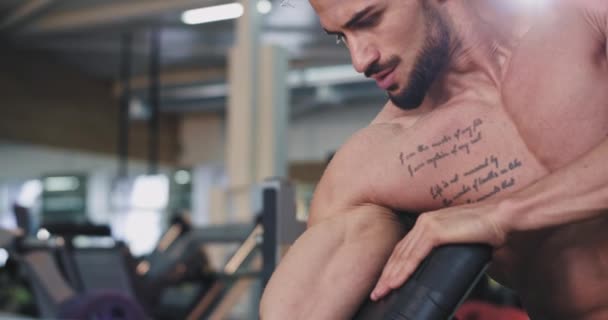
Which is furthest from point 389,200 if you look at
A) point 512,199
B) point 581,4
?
point 581,4

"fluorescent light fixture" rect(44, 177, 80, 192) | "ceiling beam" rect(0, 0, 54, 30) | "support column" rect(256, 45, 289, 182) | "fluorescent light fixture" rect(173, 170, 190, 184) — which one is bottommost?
"fluorescent light fixture" rect(173, 170, 190, 184)

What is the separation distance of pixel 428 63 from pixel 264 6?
17.2ft

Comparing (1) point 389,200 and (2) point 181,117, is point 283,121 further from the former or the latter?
(2) point 181,117

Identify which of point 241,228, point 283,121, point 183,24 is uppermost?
point 183,24

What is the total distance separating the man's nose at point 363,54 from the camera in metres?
0.74

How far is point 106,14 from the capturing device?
7449 mm

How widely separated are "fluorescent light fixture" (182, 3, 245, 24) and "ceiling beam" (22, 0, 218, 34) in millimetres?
173

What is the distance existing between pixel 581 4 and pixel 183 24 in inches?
292

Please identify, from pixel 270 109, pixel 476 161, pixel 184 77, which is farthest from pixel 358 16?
pixel 184 77

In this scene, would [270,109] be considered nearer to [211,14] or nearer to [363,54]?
[211,14]

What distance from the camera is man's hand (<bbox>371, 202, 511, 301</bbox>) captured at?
25.5 inches

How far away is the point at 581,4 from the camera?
702 mm

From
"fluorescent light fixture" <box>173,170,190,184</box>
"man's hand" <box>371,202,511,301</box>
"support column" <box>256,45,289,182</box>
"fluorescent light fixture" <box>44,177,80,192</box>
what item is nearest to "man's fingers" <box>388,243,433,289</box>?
"man's hand" <box>371,202,511,301</box>

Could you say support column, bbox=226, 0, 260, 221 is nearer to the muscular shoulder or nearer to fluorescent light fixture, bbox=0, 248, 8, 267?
fluorescent light fixture, bbox=0, 248, 8, 267
